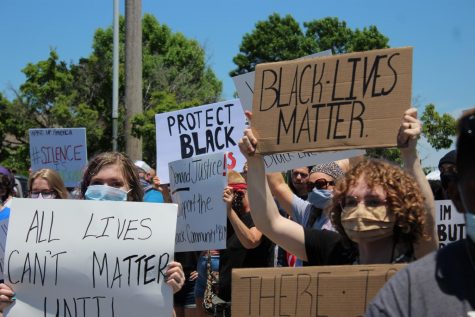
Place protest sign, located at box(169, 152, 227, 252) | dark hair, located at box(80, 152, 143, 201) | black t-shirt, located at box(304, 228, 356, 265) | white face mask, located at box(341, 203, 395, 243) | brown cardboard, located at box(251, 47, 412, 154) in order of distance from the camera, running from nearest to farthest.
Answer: white face mask, located at box(341, 203, 395, 243) → black t-shirt, located at box(304, 228, 356, 265) → brown cardboard, located at box(251, 47, 412, 154) → dark hair, located at box(80, 152, 143, 201) → protest sign, located at box(169, 152, 227, 252)

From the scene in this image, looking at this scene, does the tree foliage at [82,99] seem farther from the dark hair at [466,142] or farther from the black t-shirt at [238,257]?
the dark hair at [466,142]

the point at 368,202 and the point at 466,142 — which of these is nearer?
the point at 466,142

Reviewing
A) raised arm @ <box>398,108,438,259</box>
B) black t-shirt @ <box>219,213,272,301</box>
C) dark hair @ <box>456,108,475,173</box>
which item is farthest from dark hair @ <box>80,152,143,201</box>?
dark hair @ <box>456,108,475,173</box>

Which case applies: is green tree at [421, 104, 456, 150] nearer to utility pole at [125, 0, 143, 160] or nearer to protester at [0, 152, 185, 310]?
utility pole at [125, 0, 143, 160]

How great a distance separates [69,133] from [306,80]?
5749 mm

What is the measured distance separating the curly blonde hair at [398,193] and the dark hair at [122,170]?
1.29 m

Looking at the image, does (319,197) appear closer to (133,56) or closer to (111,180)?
(111,180)

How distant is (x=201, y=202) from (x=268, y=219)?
2.32 meters

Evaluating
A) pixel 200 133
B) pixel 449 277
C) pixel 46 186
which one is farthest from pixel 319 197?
pixel 449 277

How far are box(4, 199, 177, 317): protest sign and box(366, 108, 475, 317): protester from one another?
1.68 meters

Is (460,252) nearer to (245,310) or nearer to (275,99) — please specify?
(245,310)

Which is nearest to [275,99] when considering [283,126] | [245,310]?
[283,126]

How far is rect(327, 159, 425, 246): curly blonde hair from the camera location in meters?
2.56

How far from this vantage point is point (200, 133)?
595 cm
